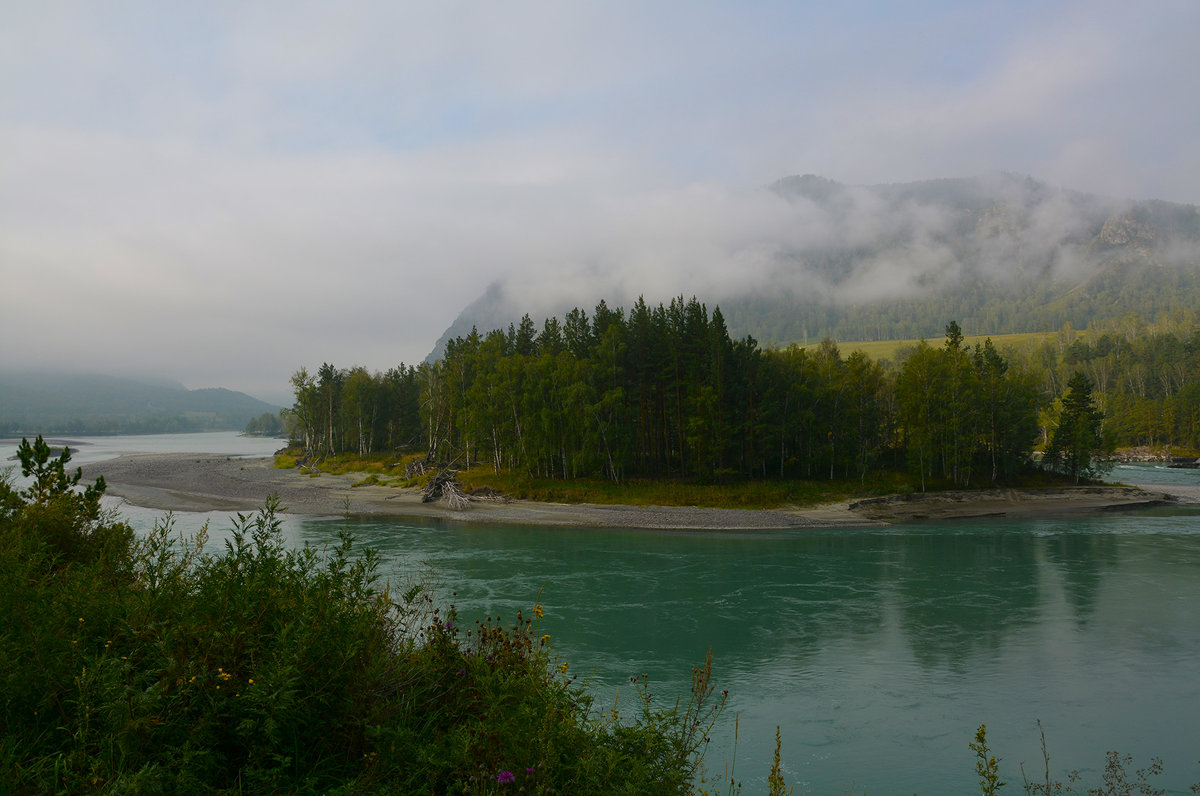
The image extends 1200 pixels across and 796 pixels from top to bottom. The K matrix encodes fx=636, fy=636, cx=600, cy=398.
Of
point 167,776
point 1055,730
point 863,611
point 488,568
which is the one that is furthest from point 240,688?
point 488,568

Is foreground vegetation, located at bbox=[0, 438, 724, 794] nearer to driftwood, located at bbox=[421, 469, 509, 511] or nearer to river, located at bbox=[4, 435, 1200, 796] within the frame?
river, located at bbox=[4, 435, 1200, 796]

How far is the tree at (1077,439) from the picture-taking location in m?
62.2

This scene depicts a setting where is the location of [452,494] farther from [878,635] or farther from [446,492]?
[878,635]

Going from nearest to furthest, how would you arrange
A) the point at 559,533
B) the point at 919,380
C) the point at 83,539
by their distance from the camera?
1. the point at 83,539
2. the point at 559,533
3. the point at 919,380

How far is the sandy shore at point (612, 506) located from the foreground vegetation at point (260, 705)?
1476 inches

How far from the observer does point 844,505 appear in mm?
50750

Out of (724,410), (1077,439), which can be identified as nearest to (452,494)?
(724,410)

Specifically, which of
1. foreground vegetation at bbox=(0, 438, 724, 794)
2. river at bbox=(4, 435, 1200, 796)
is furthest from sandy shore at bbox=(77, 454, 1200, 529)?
foreground vegetation at bbox=(0, 438, 724, 794)

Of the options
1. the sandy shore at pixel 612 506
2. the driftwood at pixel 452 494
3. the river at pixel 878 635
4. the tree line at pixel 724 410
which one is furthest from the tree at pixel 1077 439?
the driftwood at pixel 452 494

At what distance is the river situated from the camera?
13000 millimetres

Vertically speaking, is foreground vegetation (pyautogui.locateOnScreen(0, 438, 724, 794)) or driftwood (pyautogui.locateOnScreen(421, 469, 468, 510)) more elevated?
foreground vegetation (pyautogui.locateOnScreen(0, 438, 724, 794))

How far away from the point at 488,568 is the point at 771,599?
41.6 feet

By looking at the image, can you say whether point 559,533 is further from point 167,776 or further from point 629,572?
point 167,776

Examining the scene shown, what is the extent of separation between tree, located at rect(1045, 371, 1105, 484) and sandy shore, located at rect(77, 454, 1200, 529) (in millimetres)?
5149
